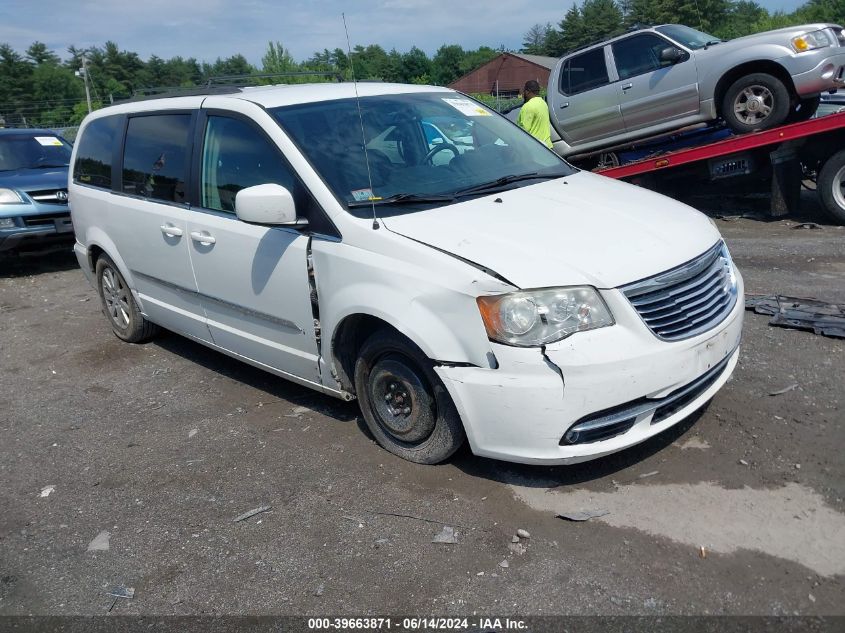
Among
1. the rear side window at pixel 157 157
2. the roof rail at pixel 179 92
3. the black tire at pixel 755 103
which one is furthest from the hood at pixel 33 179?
the black tire at pixel 755 103

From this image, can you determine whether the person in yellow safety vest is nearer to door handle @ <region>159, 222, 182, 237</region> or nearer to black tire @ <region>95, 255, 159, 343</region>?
black tire @ <region>95, 255, 159, 343</region>

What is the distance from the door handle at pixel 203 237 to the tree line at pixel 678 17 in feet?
170

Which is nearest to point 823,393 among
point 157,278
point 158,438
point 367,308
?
point 367,308

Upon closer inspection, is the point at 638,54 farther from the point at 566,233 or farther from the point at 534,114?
the point at 566,233

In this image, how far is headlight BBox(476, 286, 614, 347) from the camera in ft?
10.2

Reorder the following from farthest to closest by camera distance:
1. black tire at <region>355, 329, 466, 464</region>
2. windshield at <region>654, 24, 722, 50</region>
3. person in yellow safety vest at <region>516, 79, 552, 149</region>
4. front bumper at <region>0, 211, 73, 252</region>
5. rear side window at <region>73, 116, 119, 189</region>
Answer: windshield at <region>654, 24, 722, 50</region>
person in yellow safety vest at <region>516, 79, 552, 149</region>
front bumper at <region>0, 211, 73, 252</region>
rear side window at <region>73, 116, 119, 189</region>
black tire at <region>355, 329, 466, 464</region>

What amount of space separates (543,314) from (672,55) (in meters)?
7.51

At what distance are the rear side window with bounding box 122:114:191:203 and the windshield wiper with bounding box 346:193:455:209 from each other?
1.53 metres

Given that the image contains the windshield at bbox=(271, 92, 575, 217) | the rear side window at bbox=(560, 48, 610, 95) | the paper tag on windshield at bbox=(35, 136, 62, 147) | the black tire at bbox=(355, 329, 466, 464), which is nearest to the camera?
the black tire at bbox=(355, 329, 466, 464)

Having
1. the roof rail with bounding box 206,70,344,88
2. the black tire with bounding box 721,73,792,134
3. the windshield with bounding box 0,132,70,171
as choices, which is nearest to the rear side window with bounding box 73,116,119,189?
the roof rail with bounding box 206,70,344,88

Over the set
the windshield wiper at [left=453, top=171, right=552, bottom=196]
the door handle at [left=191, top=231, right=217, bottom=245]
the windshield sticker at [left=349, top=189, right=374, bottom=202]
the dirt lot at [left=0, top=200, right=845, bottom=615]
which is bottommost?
the dirt lot at [left=0, top=200, right=845, bottom=615]

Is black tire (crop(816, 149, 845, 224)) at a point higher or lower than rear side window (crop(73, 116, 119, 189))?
lower

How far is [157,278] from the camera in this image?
517cm

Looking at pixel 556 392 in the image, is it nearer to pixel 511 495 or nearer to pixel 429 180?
pixel 511 495
